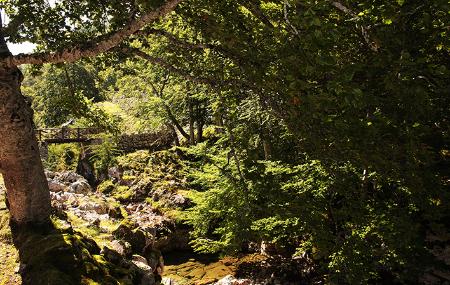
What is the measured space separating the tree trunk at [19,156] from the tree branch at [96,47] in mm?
443

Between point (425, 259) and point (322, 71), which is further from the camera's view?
point (425, 259)

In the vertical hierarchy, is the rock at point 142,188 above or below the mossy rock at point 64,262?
above

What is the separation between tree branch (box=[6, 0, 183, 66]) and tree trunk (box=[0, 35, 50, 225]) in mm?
443

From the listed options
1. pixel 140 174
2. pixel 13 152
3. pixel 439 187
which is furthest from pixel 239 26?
pixel 140 174

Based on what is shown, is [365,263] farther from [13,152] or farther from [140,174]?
[140,174]

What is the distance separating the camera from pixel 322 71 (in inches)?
133

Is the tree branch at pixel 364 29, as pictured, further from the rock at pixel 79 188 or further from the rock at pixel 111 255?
the rock at pixel 79 188

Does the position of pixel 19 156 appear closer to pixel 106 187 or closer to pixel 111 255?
pixel 111 255

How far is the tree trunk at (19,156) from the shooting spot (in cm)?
607

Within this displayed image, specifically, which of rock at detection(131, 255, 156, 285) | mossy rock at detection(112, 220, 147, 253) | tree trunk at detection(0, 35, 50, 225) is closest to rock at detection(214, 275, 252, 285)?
mossy rock at detection(112, 220, 147, 253)

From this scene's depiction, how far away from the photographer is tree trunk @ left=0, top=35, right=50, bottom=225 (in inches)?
239

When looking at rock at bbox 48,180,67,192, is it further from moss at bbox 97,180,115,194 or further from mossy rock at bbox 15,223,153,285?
moss at bbox 97,180,115,194

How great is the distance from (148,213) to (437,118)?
1472 centimetres

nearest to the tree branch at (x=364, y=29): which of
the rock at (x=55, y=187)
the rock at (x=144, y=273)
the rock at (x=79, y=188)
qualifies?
the rock at (x=144, y=273)
